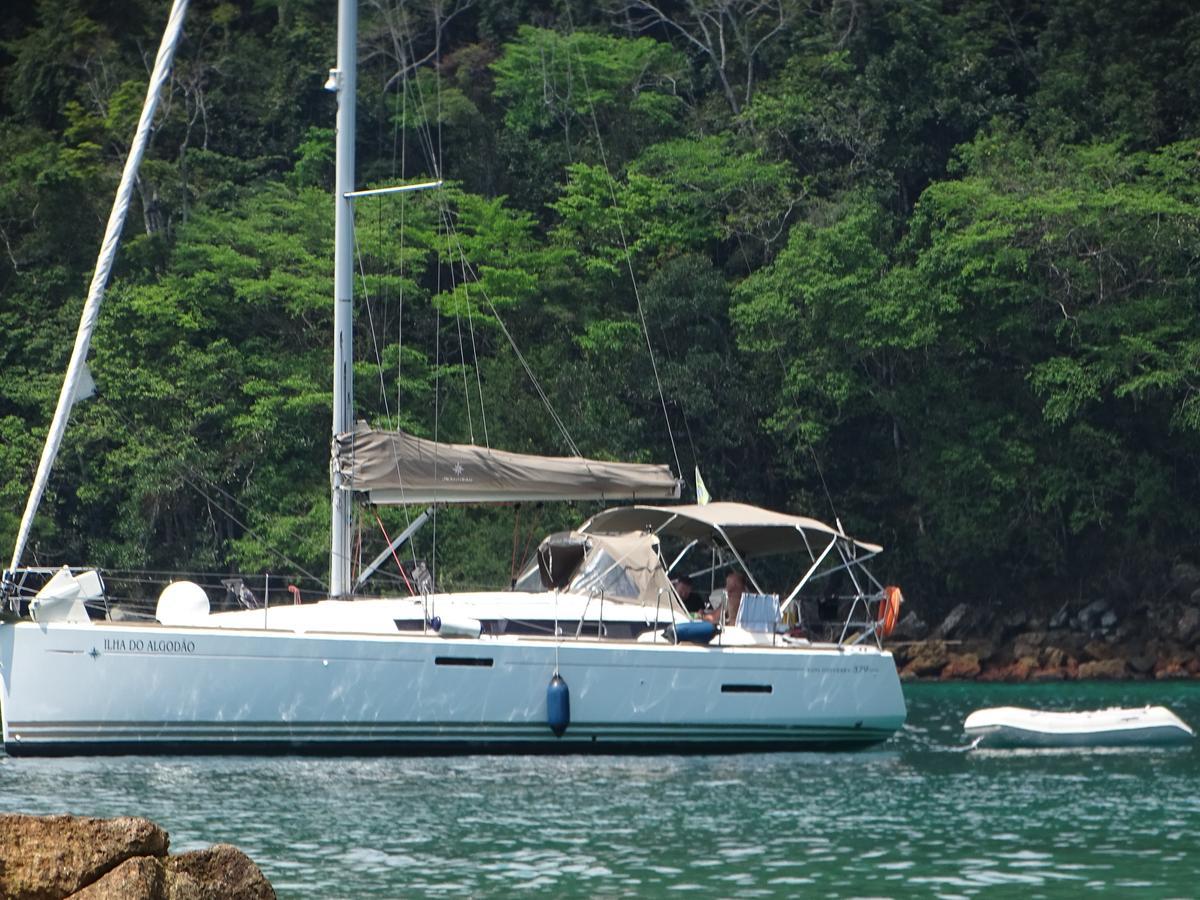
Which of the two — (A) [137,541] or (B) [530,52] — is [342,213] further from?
(B) [530,52]

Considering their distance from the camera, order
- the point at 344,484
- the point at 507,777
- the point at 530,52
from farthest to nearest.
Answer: the point at 530,52 → the point at 344,484 → the point at 507,777

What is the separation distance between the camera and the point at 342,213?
1867cm

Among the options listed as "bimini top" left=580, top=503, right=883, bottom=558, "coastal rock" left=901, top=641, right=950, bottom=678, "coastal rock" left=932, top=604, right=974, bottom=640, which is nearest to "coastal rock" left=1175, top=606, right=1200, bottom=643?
"coastal rock" left=932, top=604, right=974, bottom=640

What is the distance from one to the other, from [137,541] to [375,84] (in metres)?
12.1

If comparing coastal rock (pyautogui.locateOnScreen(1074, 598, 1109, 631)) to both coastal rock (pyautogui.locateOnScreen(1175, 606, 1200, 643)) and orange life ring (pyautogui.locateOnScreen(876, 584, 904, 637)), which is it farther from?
orange life ring (pyautogui.locateOnScreen(876, 584, 904, 637))

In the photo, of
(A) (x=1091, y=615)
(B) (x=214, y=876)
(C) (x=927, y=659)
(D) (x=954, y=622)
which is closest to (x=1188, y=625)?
(A) (x=1091, y=615)

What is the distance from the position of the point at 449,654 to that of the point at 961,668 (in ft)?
55.6

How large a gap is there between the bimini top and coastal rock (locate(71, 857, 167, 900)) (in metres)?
10.7

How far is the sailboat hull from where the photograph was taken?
1609 cm

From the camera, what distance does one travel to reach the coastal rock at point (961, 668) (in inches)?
1240

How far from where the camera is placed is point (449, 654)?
54.4 feet

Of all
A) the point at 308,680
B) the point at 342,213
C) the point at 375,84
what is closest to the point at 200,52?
the point at 375,84

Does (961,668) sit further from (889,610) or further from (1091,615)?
(889,610)

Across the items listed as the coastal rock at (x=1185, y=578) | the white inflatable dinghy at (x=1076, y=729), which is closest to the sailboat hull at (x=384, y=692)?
the white inflatable dinghy at (x=1076, y=729)
